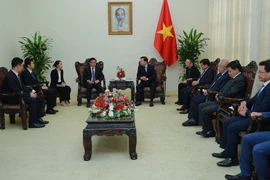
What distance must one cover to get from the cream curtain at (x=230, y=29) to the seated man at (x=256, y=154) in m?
3.03

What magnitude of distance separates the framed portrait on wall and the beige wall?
0.13 meters

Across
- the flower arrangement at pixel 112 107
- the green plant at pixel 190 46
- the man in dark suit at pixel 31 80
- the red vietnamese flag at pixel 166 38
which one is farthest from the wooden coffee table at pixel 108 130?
the red vietnamese flag at pixel 166 38

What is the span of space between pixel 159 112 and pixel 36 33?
4536 millimetres

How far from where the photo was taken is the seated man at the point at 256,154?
9.01 feet

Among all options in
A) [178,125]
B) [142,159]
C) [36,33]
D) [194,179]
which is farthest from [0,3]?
[194,179]

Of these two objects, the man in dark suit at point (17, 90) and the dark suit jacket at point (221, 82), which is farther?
the man in dark suit at point (17, 90)

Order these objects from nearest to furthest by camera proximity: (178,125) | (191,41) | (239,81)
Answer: (239,81) < (178,125) < (191,41)

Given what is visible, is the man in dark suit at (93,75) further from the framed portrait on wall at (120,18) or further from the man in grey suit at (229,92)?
the man in grey suit at (229,92)

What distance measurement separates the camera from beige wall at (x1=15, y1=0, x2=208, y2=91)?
8875mm

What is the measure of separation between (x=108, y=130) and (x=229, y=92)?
1957 mm

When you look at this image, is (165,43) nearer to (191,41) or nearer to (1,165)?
(191,41)

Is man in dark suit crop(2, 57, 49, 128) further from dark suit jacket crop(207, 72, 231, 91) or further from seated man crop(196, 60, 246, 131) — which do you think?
dark suit jacket crop(207, 72, 231, 91)

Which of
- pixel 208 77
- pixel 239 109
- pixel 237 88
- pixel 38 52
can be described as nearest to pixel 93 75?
pixel 38 52

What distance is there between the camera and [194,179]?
3.23 metres
